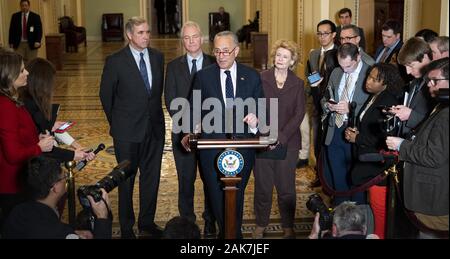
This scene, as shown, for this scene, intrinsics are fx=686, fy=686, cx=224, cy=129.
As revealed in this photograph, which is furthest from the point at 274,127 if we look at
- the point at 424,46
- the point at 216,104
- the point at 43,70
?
the point at 43,70

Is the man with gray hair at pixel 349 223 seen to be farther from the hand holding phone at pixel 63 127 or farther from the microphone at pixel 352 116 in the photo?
the hand holding phone at pixel 63 127

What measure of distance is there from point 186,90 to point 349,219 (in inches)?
82.7

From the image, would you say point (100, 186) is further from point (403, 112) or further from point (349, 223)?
point (403, 112)

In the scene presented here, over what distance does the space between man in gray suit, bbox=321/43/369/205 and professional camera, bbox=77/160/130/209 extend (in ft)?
6.15

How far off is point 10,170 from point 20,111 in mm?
336

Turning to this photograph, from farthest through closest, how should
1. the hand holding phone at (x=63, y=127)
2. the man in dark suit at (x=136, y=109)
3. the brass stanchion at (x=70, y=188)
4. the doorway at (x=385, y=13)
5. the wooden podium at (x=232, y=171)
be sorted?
the doorway at (x=385, y=13)
the man in dark suit at (x=136, y=109)
the hand holding phone at (x=63, y=127)
the brass stanchion at (x=70, y=188)
the wooden podium at (x=232, y=171)

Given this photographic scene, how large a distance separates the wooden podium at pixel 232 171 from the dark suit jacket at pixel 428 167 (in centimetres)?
71

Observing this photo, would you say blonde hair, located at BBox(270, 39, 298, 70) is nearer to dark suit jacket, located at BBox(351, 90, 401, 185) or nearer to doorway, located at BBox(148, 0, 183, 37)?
dark suit jacket, located at BBox(351, 90, 401, 185)

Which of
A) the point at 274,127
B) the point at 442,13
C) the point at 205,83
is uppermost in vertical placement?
the point at 442,13

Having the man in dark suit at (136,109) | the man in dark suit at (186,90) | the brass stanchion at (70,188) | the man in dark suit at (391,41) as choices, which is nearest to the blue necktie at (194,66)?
the man in dark suit at (186,90)

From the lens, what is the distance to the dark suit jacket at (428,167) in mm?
3023

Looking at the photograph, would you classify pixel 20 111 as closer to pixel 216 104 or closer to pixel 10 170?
pixel 10 170

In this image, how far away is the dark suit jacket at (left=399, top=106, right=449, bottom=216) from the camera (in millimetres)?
3023

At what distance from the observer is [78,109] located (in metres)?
10.3
